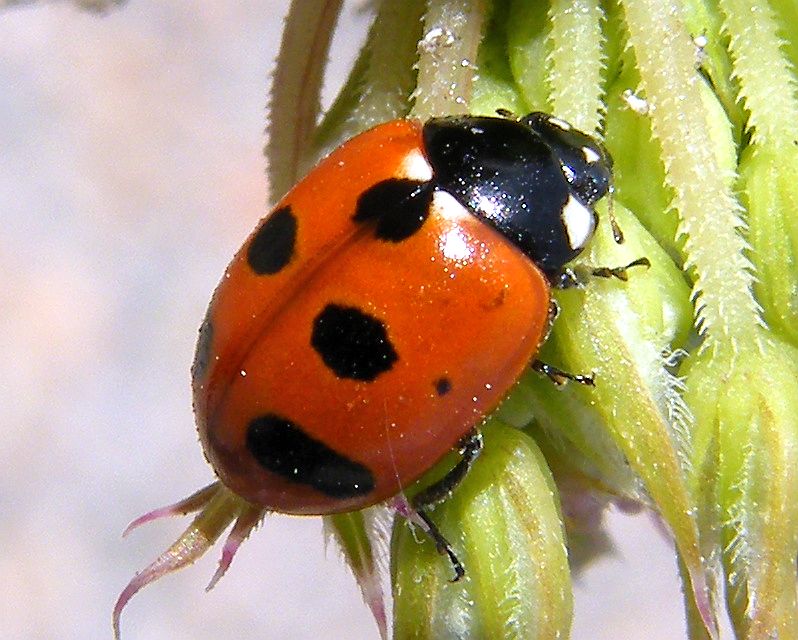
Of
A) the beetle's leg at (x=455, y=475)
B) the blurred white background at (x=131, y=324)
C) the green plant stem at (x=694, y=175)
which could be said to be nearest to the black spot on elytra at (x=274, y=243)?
the beetle's leg at (x=455, y=475)

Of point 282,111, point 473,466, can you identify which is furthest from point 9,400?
point 473,466

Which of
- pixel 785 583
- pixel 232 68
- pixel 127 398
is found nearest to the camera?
pixel 785 583

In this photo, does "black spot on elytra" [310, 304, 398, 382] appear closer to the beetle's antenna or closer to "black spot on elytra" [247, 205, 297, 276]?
"black spot on elytra" [247, 205, 297, 276]

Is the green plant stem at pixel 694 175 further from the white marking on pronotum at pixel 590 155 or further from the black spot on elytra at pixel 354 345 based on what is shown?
the black spot on elytra at pixel 354 345

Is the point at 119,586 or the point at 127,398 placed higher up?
the point at 127,398

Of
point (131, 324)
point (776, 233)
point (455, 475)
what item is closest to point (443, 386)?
point (455, 475)

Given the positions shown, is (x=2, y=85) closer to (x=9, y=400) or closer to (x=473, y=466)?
(x=9, y=400)

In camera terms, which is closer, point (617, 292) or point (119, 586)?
point (617, 292)

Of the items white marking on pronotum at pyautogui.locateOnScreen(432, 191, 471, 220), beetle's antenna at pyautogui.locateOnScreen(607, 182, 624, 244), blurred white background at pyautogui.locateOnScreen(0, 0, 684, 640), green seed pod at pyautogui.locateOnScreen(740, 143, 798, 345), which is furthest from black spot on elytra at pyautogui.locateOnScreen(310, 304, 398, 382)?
blurred white background at pyautogui.locateOnScreen(0, 0, 684, 640)
